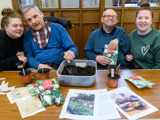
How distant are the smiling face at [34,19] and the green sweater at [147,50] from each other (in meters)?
1.15

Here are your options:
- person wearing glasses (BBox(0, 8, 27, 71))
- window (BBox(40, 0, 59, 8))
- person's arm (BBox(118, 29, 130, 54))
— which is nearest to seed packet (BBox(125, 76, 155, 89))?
person's arm (BBox(118, 29, 130, 54))

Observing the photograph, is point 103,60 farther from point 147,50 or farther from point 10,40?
point 10,40

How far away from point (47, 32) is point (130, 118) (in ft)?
4.12

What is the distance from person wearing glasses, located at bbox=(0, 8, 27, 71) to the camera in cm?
140

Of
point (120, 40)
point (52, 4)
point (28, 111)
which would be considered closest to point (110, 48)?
point (120, 40)

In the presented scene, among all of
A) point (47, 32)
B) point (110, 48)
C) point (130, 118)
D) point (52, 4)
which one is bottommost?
point (130, 118)

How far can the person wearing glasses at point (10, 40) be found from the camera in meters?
1.40

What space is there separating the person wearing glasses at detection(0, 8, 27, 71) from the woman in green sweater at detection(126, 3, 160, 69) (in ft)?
4.21

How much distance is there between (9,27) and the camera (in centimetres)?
142

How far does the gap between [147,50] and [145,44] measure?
74mm

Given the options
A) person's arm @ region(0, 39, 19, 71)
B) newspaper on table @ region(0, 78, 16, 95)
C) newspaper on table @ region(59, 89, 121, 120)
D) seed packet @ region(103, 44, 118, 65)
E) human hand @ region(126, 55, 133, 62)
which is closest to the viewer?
newspaper on table @ region(59, 89, 121, 120)

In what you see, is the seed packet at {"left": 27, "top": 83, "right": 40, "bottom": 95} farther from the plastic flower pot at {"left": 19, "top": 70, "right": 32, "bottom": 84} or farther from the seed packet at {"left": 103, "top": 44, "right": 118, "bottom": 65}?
the seed packet at {"left": 103, "top": 44, "right": 118, "bottom": 65}

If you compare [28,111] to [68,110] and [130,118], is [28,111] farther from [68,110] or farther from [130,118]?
[130,118]

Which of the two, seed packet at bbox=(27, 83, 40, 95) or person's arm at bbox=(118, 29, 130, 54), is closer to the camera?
seed packet at bbox=(27, 83, 40, 95)
